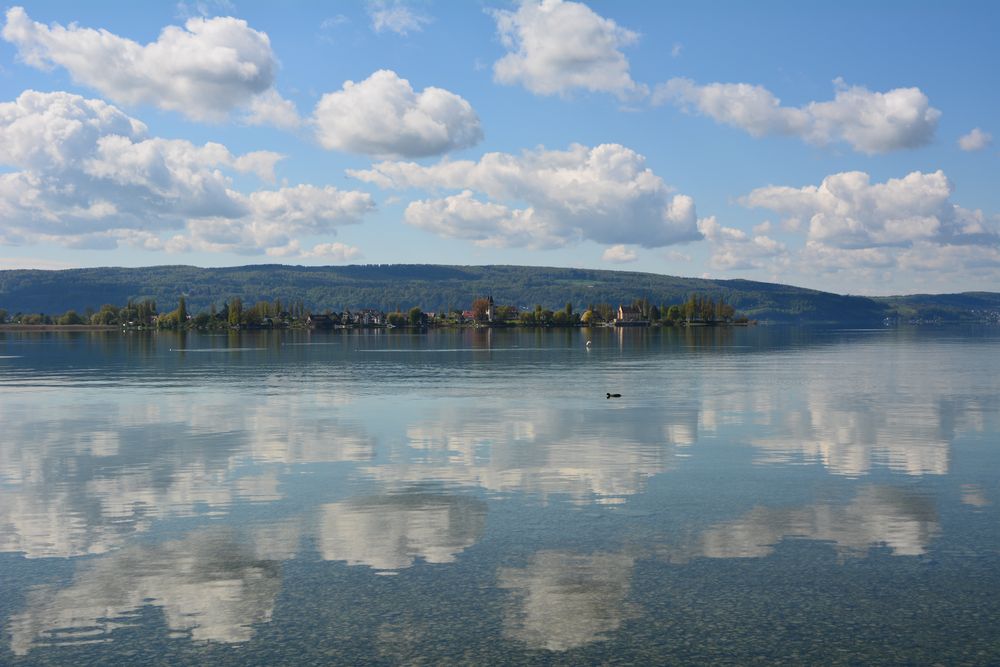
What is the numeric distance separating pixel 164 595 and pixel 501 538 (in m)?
9.43

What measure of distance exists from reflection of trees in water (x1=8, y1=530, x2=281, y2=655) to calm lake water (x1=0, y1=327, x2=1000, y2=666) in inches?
3.1

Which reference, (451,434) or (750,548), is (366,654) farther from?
(451,434)

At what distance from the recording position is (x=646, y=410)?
2370 inches

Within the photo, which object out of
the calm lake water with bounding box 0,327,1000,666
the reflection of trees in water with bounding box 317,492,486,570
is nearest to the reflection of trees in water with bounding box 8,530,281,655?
the calm lake water with bounding box 0,327,1000,666

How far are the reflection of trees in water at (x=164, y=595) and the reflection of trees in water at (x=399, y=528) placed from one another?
245 centimetres

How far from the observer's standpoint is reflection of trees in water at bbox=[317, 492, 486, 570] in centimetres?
2444

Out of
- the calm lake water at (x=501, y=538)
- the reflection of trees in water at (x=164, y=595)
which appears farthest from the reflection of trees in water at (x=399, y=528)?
the reflection of trees in water at (x=164, y=595)

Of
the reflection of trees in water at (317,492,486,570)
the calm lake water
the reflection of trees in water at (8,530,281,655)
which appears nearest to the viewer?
the calm lake water

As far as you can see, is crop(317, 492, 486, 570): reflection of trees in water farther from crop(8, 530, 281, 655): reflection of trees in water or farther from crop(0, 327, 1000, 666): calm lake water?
crop(8, 530, 281, 655): reflection of trees in water

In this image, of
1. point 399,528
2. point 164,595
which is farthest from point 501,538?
point 164,595

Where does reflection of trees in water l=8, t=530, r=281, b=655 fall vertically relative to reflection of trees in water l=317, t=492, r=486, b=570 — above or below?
below

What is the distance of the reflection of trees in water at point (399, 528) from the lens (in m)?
24.4

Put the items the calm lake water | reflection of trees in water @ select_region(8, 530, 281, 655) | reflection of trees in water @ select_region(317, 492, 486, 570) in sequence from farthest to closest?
reflection of trees in water @ select_region(317, 492, 486, 570) < reflection of trees in water @ select_region(8, 530, 281, 655) < the calm lake water

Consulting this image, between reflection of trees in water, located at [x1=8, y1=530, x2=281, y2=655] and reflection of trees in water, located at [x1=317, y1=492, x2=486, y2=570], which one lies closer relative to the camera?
reflection of trees in water, located at [x1=8, y1=530, x2=281, y2=655]
